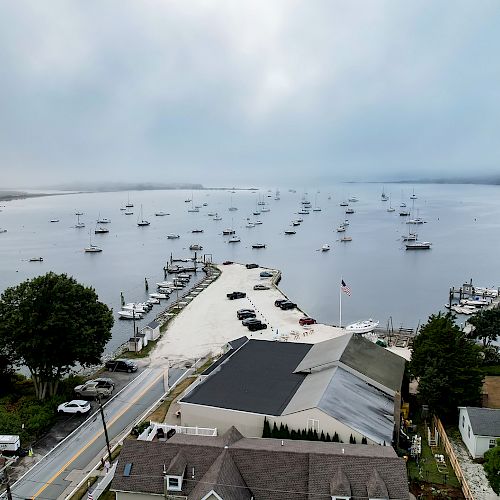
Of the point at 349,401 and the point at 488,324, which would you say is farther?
the point at 488,324

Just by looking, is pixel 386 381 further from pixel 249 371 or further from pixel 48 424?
pixel 48 424

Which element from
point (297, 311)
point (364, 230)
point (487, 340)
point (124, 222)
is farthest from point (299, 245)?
point (124, 222)

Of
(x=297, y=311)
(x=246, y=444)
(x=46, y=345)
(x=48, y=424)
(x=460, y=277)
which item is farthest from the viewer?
(x=460, y=277)

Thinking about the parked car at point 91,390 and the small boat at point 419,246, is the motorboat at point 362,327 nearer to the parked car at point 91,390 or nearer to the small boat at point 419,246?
the parked car at point 91,390

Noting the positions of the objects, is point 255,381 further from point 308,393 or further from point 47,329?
point 47,329

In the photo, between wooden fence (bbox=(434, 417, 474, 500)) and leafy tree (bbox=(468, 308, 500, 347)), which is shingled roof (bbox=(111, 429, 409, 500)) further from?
leafy tree (bbox=(468, 308, 500, 347))

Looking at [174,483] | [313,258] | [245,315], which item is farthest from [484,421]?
[313,258]

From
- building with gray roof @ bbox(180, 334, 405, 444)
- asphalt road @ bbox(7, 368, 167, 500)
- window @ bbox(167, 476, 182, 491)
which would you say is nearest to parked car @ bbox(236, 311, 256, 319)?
asphalt road @ bbox(7, 368, 167, 500)
